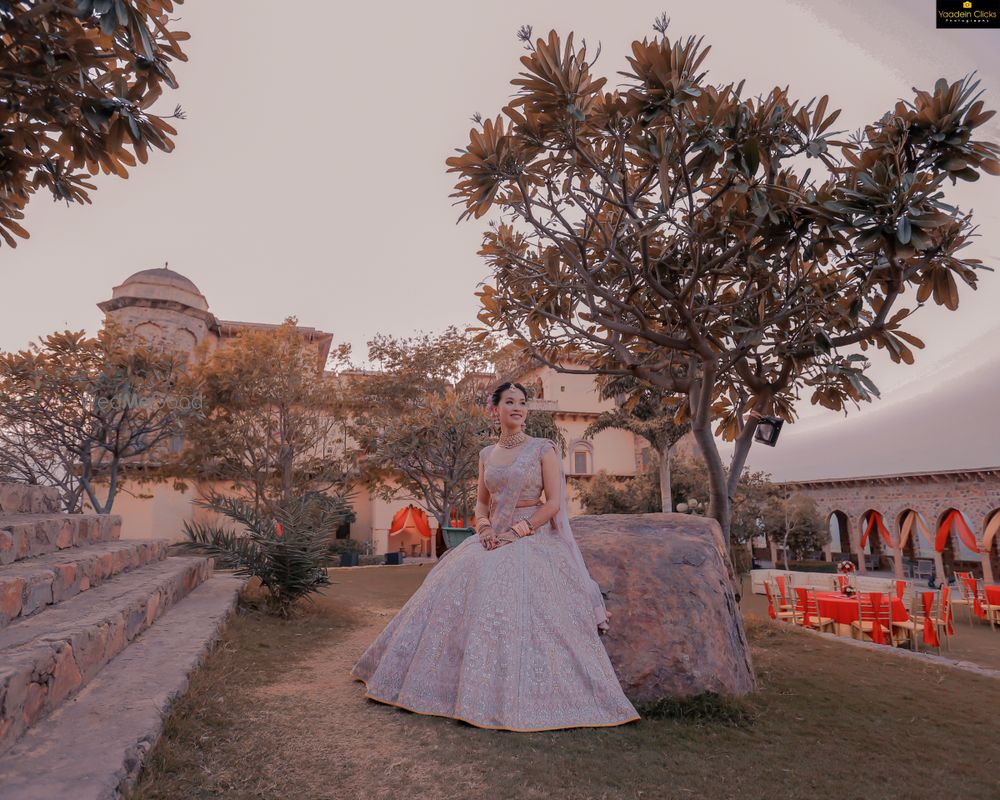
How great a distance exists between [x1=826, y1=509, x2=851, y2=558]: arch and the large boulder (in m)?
36.6

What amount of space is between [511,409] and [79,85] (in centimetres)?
357

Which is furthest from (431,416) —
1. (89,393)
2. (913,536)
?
(913,536)

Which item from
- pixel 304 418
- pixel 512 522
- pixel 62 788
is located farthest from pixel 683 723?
pixel 304 418

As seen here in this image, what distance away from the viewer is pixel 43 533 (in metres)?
5.23

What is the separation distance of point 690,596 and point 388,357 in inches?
750

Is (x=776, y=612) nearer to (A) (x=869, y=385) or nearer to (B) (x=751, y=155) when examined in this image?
(A) (x=869, y=385)

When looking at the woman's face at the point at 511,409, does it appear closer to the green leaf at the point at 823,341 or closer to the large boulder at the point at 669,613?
the large boulder at the point at 669,613

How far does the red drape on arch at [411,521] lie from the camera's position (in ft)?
79.2

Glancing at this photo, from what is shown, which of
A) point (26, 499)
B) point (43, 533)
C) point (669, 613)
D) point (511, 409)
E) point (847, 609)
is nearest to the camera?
point (669, 613)

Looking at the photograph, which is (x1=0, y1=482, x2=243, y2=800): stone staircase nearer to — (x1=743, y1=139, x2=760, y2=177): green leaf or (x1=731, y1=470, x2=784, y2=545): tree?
(x1=743, y1=139, x2=760, y2=177): green leaf

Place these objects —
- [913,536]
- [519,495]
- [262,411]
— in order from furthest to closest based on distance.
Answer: [913,536]
[262,411]
[519,495]

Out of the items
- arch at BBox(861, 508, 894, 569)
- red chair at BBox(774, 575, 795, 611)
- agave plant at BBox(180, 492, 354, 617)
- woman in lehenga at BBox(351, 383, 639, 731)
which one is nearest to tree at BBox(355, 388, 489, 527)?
red chair at BBox(774, 575, 795, 611)

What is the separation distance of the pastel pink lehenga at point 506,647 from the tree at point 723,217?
2875 millimetres

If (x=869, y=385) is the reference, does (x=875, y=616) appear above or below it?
below
